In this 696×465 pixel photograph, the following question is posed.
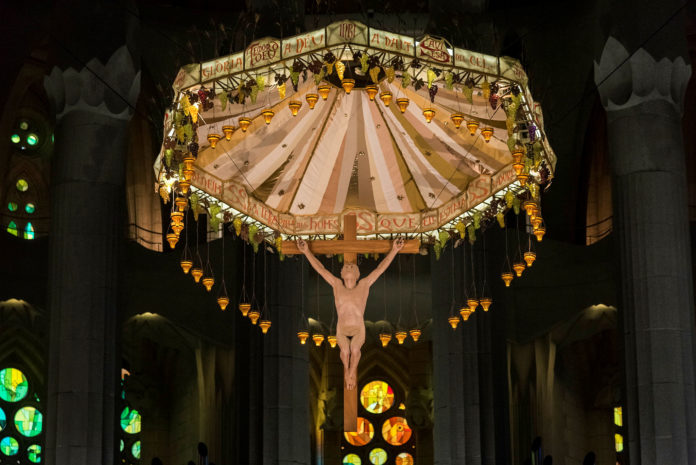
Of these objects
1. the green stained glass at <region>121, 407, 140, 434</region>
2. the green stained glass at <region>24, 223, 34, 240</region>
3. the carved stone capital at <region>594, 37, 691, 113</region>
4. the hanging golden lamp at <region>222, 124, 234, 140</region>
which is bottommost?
the green stained glass at <region>121, 407, 140, 434</region>

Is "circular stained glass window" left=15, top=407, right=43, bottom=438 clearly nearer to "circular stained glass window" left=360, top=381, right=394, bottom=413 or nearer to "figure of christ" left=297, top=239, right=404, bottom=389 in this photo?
"circular stained glass window" left=360, top=381, right=394, bottom=413

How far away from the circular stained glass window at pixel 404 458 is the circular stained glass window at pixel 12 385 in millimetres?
8551

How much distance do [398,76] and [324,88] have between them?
A: 113 centimetres

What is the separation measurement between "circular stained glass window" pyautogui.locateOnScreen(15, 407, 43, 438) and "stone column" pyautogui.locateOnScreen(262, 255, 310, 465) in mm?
6198

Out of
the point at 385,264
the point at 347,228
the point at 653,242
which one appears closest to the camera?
the point at 347,228

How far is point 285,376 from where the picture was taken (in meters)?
24.6

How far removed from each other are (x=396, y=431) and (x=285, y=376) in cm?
835

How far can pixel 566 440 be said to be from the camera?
29.1 metres

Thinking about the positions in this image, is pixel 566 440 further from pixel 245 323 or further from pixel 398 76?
pixel 398 76

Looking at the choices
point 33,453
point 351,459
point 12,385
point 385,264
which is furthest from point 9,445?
point 385,264

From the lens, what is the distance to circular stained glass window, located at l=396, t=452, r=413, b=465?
32.2 m

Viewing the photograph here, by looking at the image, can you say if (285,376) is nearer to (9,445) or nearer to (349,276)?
(349,276)

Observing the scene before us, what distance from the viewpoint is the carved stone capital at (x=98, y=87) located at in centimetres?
2298

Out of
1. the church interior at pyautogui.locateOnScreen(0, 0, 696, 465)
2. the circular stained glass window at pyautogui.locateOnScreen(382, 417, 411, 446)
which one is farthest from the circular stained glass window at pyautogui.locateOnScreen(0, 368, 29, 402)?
the circular stained glass window at pyautogui.locateOnScreen(382, 417, 411, 446)
